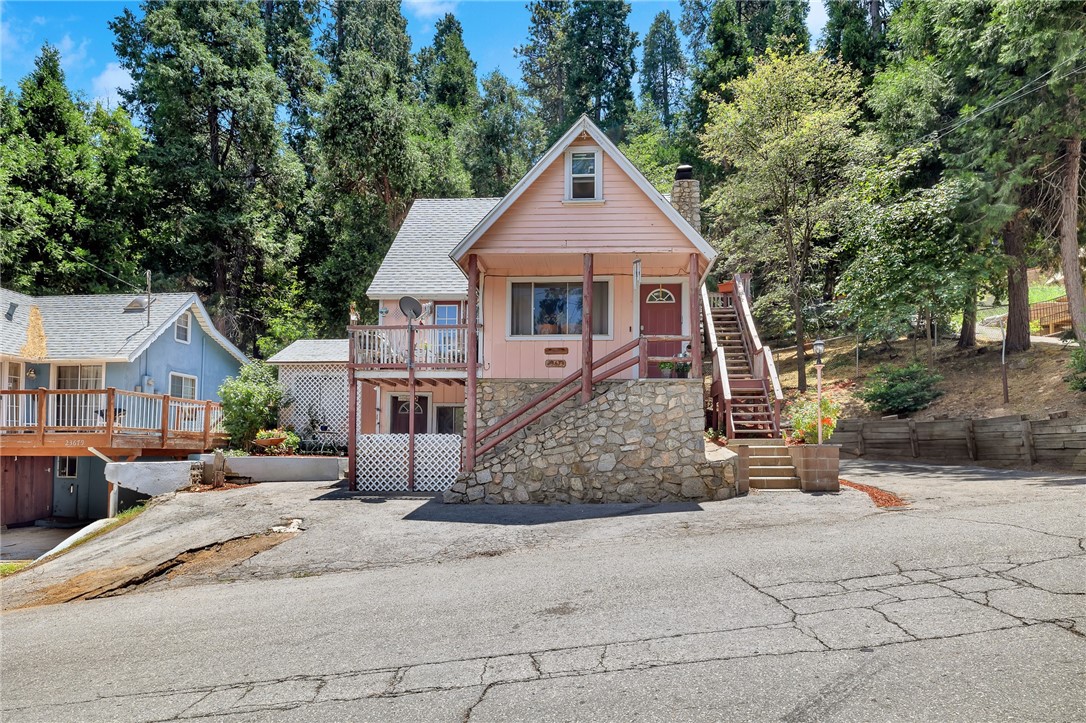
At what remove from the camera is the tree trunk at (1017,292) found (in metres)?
21.4

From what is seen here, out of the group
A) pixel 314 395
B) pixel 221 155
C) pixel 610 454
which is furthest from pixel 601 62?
pixel 610 454

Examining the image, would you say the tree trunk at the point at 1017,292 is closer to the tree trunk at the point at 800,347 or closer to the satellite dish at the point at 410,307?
the tree trunk at the point at 800,347

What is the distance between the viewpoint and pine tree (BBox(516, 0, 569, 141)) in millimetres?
55688

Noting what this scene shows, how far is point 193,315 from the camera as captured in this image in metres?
24.6

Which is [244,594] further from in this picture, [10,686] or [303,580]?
[10,686]

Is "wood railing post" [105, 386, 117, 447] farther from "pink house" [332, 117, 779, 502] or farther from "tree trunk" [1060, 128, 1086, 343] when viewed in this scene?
"tree trunk" [1060, 128, 1086, 343]

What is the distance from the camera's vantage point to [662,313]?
54.7ft

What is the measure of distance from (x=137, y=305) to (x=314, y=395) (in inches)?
278

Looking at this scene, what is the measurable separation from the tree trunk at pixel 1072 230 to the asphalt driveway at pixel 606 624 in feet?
36.1

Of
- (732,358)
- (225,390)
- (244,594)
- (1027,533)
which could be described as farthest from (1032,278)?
(244,594)

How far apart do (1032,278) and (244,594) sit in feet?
177

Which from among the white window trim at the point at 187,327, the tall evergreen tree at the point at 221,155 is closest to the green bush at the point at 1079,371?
the white window trim at the point at 187,327

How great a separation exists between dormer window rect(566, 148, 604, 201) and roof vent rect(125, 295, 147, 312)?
1649cm

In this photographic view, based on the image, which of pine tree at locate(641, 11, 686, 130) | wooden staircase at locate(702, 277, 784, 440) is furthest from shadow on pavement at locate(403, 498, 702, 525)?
pine tree at locate(641, 11, 686, 130)
